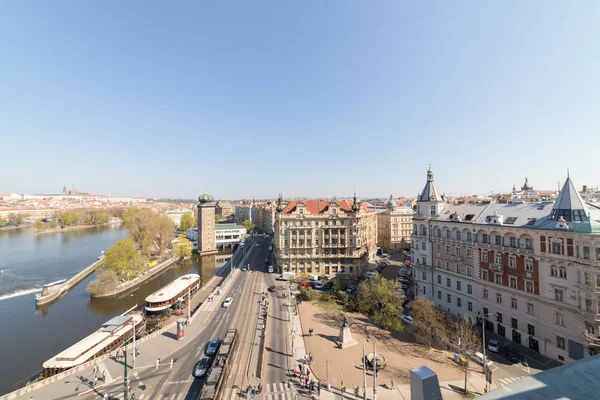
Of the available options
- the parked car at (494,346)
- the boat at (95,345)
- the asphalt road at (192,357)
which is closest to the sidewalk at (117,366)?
the asphalt road at (192,357)

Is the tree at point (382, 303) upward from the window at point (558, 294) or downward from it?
downward

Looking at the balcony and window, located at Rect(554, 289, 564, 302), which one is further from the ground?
the balcony

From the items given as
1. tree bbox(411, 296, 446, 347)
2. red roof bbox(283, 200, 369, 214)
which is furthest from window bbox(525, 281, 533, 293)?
red roof bbox(283, 200, 369, 214)

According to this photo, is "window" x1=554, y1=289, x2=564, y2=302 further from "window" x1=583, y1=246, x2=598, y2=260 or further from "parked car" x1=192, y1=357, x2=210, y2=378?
"parked car" x1=192, y1=357, x2=210, y2=378

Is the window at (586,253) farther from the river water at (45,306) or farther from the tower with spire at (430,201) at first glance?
the river water at (45,306)

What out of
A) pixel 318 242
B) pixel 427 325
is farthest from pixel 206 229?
pixel 427 325
